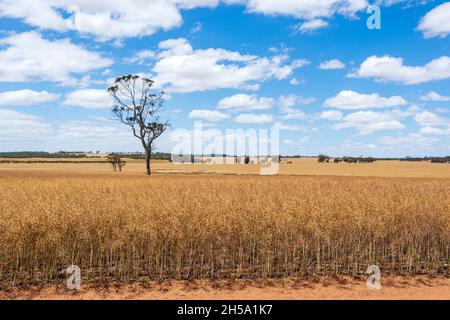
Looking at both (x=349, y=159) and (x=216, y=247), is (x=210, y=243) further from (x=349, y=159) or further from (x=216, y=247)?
(x=349, y=159)

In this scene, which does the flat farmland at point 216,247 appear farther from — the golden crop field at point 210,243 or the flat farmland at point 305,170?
the flat farmland at point 305,170

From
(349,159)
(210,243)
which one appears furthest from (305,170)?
(210,243)

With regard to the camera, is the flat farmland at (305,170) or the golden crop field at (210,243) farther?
the flat farmland at (305,170)

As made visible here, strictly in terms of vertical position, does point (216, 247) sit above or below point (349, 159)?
below

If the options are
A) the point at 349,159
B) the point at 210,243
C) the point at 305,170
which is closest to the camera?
the point at 210,243

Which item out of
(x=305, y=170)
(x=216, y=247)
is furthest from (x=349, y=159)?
(x=216, y=247)

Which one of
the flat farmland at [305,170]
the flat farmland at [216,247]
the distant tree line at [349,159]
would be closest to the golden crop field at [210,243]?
the flat farmland at [216,247]

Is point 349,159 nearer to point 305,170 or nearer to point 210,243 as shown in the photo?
point 305,170

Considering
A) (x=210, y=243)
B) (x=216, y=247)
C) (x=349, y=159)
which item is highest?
(x=349, y=159)

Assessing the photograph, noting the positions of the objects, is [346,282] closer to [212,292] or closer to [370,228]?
[370,228]

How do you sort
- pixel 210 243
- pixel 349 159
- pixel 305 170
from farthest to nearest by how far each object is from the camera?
pixel 349 159, pixel 305 170, pixel 210 243

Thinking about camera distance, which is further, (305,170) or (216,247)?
(305,170)

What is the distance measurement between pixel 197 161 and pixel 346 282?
327ft

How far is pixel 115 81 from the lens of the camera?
53312 mm
